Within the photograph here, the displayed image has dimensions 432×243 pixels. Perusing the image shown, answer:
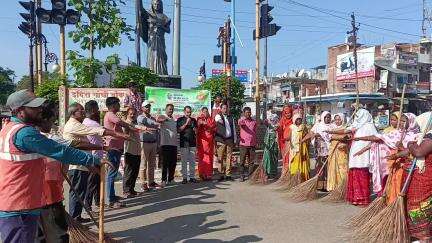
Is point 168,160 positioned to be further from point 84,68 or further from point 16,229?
point 16,229

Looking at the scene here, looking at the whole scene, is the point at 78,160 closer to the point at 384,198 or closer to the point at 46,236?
the point at 46,236

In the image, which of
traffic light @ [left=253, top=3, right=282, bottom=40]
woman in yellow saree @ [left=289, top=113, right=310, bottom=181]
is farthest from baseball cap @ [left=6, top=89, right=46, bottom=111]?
traffic light @ [left=253, top=3, right=282, bottom=40]

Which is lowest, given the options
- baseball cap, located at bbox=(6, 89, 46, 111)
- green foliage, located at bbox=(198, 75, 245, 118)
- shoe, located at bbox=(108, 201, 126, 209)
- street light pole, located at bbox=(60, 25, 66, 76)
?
shoe, located at bbox=(108, 201, 126, 209)

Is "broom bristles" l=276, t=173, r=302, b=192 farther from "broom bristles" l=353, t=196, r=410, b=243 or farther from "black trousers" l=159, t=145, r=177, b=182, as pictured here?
"broom bristles" l=353, t=196, r=410, b=243

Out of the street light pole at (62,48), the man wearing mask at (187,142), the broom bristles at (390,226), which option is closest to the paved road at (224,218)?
the broom bristles at (390,226)

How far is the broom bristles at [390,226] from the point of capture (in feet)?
15.4

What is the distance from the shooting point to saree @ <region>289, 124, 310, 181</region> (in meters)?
8.64

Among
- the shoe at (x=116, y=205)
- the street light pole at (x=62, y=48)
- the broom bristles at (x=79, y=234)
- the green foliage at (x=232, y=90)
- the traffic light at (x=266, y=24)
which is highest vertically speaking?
the traffic light at (x=266, y=24)

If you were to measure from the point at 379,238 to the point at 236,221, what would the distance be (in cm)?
197

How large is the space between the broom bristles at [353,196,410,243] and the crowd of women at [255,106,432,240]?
0.08 m

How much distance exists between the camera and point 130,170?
7664 mm

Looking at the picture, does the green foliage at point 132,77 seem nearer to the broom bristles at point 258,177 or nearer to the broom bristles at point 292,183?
the broom bristles at point 258,177

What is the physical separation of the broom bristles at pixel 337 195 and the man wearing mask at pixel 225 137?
2675mm

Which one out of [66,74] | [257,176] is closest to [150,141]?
[257,176]
